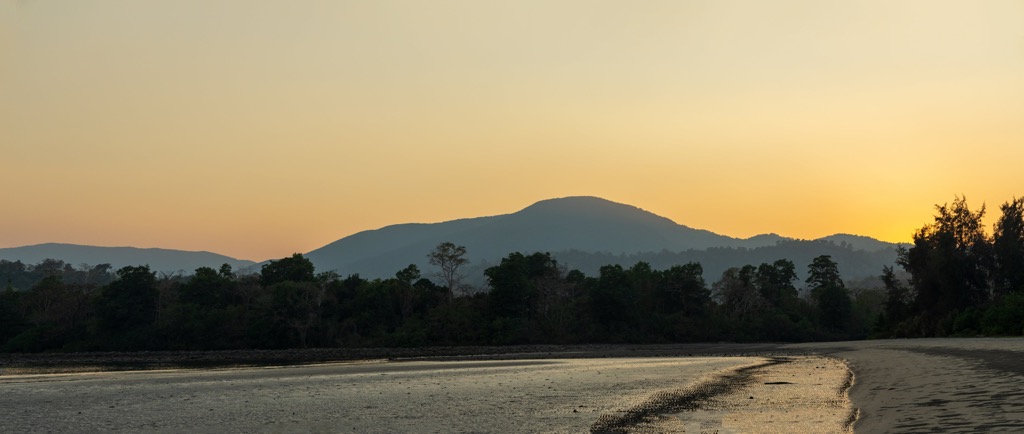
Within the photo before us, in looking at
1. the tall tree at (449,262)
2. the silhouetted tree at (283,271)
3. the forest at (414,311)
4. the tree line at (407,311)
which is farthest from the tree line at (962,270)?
the silhouetted tree at (283,271)

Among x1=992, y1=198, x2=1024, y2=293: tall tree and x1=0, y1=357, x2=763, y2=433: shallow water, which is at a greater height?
x1=992, y1=198, x2=1024, y2=293: tall tree

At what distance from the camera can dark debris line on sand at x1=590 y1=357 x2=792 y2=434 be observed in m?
16.5

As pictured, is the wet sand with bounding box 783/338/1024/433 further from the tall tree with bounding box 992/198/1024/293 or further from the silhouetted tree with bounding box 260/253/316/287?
the silhouetted tree with bounding box 260/253/316/287

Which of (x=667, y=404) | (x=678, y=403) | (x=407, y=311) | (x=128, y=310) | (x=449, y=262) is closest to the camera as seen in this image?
(x=667, y=404)

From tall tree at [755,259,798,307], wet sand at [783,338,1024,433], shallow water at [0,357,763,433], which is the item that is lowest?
shallow water at [0,357,763,433]

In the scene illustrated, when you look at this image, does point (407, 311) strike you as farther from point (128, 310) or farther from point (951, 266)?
point (951, 266)

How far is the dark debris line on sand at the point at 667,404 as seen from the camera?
1652 centimetres

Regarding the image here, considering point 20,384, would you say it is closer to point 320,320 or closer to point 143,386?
point 143,386

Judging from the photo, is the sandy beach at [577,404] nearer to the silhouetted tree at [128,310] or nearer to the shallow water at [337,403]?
the shallow water at [337,403]

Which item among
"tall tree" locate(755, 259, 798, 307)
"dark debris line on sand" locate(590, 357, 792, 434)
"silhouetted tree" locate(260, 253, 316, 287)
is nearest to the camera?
"dark debris line on sand" locate(590, 357, 792, 434)

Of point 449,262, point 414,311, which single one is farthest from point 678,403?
point 414,311

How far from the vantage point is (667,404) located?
20766mm

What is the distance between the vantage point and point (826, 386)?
84.4 ft

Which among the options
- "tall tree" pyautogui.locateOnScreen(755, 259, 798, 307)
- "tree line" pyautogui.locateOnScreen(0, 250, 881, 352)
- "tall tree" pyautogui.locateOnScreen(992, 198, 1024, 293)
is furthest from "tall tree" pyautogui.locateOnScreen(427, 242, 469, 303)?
"tall tree" pyautogui.locateOnScreen(992, 198, 1024, 293)
